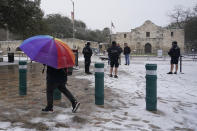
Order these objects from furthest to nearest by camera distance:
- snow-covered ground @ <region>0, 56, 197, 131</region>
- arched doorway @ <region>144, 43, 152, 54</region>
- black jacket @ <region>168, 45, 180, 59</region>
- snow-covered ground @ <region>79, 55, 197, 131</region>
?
1. arched doorway @ <region>144, 43, 152, 54</region>
2. black jacket @ <region>168, 45, 180, 59</region>
3. snow-covered ground @ <region>79, 55, 197, 131</region>
4. snow-covered ground @ <region>0, 56, 197, 131</region>

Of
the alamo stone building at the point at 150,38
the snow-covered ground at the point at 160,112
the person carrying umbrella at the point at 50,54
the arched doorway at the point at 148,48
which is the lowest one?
the snow-covered ground at the point at 160,112

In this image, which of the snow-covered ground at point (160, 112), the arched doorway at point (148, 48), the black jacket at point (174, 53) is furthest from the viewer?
the arched doorway at point (148, 48)

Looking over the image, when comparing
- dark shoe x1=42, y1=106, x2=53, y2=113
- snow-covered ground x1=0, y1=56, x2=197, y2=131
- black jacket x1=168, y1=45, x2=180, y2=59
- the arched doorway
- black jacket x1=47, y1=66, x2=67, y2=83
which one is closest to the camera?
snow-covered ground x1=0, y1=56, x2=197, y2=131

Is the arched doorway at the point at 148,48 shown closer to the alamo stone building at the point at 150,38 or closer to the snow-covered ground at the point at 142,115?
the alamo stone building at the point at 150,38

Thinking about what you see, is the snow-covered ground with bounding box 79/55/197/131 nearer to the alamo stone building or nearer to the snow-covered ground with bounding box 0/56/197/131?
the snow-covered ground with bounding box 0/56/197/131

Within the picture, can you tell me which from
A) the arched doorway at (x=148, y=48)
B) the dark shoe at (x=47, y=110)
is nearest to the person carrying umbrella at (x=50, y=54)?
the dark shoe at (x=47, y=110)

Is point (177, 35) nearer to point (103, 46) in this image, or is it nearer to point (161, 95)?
point (103, 46)

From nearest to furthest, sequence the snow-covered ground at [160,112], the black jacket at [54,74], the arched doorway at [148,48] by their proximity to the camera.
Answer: the snow-covered ground at [160,112], the black jacket at [54,74], the arched doorway at [148,48]

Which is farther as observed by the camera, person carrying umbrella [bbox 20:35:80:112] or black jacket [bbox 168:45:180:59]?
black jacket [bbox 168:45:180:59]

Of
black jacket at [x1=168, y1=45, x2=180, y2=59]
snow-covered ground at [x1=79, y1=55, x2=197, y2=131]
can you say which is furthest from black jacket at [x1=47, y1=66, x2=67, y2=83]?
black jacket at [x1=168, y1=45, x2=180, y2=59]

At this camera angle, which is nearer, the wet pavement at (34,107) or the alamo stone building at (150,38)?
the wet pavement at (34,107)

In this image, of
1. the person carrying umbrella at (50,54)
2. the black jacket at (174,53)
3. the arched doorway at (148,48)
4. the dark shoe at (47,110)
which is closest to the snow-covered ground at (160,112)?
the dark shoe at (47,110)

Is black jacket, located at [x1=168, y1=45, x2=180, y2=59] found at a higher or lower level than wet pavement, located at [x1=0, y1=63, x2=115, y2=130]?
higher

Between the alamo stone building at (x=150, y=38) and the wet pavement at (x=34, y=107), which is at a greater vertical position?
the alamo stone building at (x=150, y=38)
